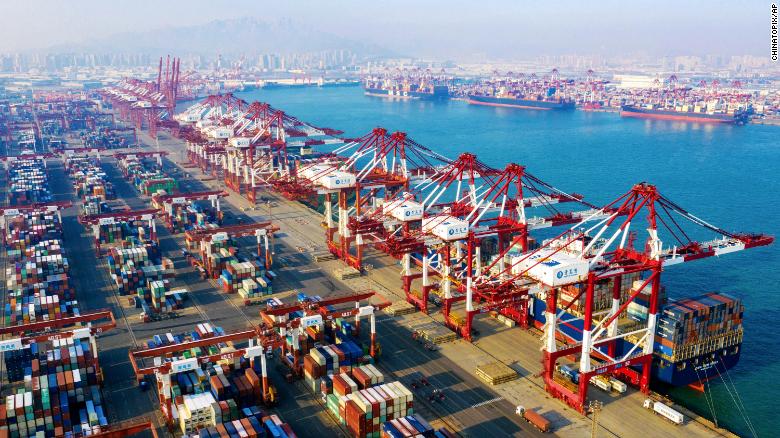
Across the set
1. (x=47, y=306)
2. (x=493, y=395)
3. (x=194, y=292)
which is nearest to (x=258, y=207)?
(x=194, y=292)

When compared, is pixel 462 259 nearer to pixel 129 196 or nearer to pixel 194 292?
pixel 194 292

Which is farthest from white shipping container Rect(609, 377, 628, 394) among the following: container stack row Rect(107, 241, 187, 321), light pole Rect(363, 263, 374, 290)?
container stack row Rect(107, 241, 187, 321)

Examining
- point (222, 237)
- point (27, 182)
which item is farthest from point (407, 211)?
point (27, 182)

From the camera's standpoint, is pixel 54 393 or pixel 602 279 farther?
pixel 602 279

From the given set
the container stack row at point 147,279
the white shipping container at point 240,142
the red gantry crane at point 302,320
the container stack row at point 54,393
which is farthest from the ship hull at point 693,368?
the white shipping container at point 240,142

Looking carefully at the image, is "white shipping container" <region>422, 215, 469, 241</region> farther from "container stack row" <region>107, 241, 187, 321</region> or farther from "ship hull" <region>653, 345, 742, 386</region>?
"container stack row" <region>107, 241, 187, 321</region>

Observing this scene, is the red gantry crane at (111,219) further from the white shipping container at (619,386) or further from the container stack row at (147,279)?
the white shipping container at (619,386)

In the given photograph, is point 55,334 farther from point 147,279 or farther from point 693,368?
point 693,368

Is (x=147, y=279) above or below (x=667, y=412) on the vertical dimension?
above
